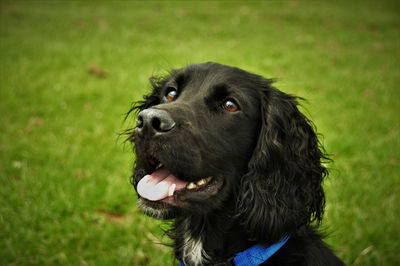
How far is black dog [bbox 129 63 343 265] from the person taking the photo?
2143mm

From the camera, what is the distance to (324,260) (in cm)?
231

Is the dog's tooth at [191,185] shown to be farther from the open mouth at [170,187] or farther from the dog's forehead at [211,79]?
the dog's forehead at [211,79]

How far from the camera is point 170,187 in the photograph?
7.22ft

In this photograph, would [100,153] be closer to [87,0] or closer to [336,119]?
[336,119]

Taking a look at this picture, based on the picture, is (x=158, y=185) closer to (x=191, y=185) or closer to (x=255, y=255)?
(x=191, y=185)

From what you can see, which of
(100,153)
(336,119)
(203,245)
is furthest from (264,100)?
(336,119)

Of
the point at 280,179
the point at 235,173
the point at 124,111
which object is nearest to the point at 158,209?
the point at 235,173

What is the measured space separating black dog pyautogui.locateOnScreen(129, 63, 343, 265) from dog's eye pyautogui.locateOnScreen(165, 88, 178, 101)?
248mm

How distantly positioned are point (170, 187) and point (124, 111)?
4849 millimetres

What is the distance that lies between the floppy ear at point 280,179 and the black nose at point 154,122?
29.9 inches

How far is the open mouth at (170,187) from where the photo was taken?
7.11 ft

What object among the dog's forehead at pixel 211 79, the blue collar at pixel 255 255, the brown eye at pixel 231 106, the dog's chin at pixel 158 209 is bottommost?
the blue collar at pixel 255 255

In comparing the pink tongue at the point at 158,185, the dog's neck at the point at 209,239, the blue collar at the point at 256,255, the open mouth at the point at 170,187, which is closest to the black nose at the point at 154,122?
the open mouth at the point at 170,187

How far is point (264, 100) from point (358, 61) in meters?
10.1
